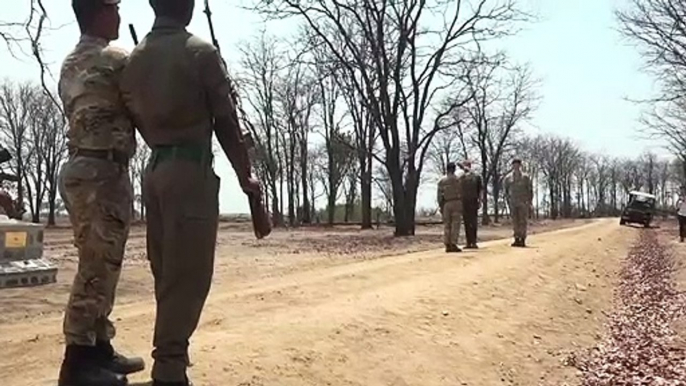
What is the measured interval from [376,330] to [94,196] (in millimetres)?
4387

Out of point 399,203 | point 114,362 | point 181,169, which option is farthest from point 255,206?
point 399,203

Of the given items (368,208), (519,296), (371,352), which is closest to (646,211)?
(368,208)

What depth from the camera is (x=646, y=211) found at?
178 ft

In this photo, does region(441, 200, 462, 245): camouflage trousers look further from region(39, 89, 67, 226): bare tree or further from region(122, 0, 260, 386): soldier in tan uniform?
region(39, 89, 67, 226): bare tree

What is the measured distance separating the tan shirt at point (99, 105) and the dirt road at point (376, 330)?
5.19ft

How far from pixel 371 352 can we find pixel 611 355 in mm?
4470

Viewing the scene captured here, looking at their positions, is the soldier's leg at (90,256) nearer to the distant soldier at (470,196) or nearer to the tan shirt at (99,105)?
the tan shirt at (99,105)

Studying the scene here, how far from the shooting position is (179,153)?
13.8 ft

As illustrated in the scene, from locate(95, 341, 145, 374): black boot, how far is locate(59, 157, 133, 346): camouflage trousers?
126 millimetres

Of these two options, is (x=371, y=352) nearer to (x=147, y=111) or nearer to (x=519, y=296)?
(x=147, y=111)

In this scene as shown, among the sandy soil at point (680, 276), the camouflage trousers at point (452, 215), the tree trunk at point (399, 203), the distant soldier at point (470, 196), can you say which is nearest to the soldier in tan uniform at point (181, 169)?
the sandy soil at point (680, 276)

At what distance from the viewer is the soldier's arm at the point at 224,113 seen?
4.18 m

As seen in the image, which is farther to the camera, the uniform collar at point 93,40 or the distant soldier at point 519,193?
the distant soldier at point 519,193

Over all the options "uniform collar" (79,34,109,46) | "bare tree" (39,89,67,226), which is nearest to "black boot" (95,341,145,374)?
"uniform collar" (79,34,109,46)
